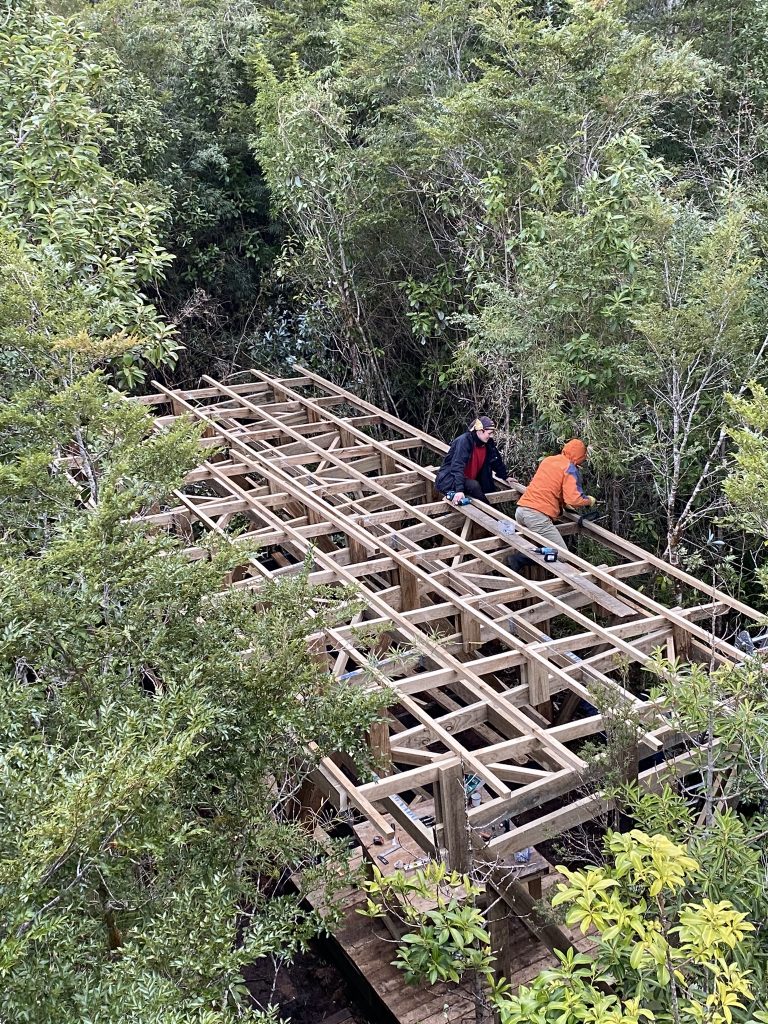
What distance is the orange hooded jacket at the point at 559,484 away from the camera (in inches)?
295

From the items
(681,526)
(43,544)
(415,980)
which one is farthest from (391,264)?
(415,980)

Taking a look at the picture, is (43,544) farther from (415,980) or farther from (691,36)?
(691,36)

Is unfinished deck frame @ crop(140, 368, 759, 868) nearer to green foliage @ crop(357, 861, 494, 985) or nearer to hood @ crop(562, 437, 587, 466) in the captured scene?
green foliage @ crop(357, 861, 494, 985)

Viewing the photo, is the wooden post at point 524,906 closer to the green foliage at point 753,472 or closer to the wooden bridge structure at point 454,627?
the wooden bridge structure at point 454,627

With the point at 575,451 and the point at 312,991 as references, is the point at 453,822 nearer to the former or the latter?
the point at 312,991

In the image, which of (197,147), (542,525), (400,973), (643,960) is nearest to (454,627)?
(542,525)

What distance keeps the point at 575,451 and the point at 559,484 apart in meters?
0.35

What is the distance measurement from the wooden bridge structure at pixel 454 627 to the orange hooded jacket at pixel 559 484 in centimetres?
29

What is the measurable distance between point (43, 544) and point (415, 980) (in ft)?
10.5

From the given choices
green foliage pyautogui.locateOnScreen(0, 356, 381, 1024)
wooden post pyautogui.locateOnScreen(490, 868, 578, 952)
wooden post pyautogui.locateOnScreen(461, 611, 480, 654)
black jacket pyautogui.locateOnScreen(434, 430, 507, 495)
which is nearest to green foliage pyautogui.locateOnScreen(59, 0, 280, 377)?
black jacket pyautogui.locateOnScreen(434, 430, 507, 495)

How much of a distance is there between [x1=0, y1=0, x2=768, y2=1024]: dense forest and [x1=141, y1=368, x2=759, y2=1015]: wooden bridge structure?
65 cm

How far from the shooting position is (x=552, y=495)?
25.0 feet

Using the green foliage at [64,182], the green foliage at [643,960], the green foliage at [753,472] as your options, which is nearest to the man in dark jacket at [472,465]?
the green foliage at [64,182]

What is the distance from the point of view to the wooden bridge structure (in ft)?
16.4
